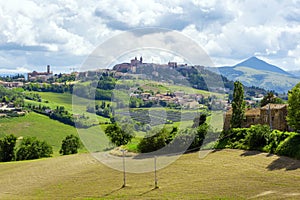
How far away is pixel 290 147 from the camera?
152ft

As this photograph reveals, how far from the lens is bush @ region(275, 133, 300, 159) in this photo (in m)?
45.2

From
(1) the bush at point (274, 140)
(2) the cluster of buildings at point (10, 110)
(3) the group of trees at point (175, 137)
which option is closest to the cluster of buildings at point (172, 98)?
(3) the group of trees at point (175, 137)

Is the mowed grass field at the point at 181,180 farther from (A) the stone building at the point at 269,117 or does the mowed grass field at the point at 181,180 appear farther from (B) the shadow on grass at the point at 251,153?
(A) the stone building at the point at 269,117

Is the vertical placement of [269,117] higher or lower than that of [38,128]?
higher

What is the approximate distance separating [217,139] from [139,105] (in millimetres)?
16747

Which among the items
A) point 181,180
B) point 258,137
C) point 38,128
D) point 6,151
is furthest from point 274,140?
point 38,128

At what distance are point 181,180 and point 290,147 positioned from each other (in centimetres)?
1570

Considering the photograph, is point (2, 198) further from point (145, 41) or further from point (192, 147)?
point (192, 147)

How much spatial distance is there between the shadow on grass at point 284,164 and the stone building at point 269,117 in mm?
15134

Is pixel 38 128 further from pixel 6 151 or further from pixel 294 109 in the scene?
pixel 294 109

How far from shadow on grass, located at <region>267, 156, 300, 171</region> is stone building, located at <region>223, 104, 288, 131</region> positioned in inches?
596

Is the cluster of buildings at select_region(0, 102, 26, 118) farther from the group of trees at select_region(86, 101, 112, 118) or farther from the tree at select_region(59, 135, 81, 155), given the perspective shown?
the group of trees at select_region(86, 101, 112, 118)

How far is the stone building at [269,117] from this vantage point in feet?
194

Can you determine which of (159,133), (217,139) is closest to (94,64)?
(159,133)
